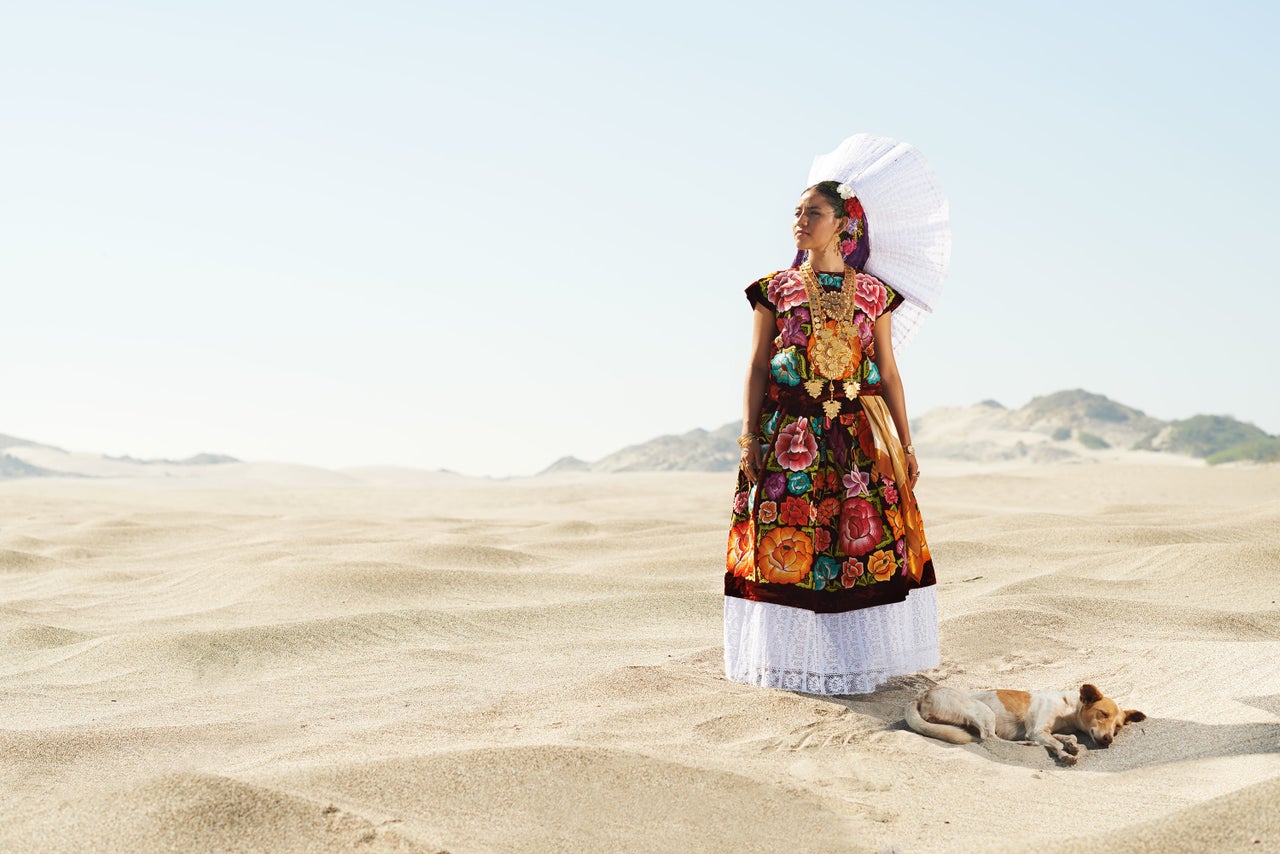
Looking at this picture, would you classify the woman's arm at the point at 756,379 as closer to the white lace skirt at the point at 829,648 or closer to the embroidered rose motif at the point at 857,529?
the embroidered rose motif at the point at 857,529

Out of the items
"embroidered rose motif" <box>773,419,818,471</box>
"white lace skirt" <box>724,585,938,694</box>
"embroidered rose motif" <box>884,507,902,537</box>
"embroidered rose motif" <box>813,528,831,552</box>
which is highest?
"embroidered rose motif" <box>773,419,818,471</box>

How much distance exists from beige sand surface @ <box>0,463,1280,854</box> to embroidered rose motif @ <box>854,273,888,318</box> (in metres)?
1.40

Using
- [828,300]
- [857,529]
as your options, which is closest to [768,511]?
[857,529]

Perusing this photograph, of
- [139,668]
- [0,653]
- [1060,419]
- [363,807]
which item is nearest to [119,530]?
[0,653]

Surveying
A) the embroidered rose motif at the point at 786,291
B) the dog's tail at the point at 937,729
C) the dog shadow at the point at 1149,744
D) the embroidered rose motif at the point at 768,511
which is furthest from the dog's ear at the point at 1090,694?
the embroidered rose motif at the point at 786,291

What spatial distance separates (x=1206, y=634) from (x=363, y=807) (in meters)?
4.22

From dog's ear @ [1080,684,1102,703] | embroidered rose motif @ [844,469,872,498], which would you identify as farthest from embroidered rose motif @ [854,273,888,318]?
dog's ear @ [1080,684,1102,703]

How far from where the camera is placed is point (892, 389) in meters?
4.58

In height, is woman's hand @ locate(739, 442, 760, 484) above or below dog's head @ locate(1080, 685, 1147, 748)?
above

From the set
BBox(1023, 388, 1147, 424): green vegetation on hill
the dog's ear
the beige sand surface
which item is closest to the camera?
the beige sand surface

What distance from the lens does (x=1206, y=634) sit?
565cm

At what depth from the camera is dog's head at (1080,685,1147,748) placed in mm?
3912

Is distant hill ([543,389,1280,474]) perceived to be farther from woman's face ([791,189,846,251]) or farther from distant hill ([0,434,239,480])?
woman's face ([791,189,846,251])

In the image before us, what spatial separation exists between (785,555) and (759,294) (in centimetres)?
95
